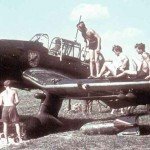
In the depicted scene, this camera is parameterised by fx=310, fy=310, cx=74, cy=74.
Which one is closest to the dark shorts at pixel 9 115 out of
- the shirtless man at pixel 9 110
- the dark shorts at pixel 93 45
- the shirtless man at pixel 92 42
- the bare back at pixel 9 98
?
the shirtless man at pixel 9 110

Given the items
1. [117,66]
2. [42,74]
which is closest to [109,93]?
[117,66]

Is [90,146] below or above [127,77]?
below

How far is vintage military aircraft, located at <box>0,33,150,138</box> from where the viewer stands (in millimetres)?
8500

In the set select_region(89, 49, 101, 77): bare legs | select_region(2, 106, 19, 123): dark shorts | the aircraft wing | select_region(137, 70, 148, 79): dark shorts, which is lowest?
select_region(2, 106, 19, 123): dark shorts

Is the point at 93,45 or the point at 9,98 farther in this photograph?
the point at 93,45

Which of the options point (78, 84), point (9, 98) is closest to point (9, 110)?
point (9, 98)

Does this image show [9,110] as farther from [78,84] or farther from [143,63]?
[143,63]

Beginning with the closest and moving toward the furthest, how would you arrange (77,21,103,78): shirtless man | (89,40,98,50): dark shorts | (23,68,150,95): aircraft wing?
1. (23,68,150,95): aircraft wing
2. (77,21,103,78): shirtless man
3. (89,40,98,50): dark shorts

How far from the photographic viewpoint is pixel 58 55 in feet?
39.0

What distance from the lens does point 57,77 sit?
Answer: 34.0ft

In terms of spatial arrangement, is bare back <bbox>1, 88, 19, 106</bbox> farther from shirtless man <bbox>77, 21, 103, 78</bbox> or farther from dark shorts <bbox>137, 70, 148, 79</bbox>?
dark shorts <bbox>137, 70, 148, 79</bbox>

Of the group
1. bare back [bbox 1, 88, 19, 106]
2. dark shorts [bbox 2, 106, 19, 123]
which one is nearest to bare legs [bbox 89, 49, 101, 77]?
bare back [bbox 1, 88, 19, 106]

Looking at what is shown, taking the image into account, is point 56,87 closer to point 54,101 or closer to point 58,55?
point 54,101

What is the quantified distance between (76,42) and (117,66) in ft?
10.2
